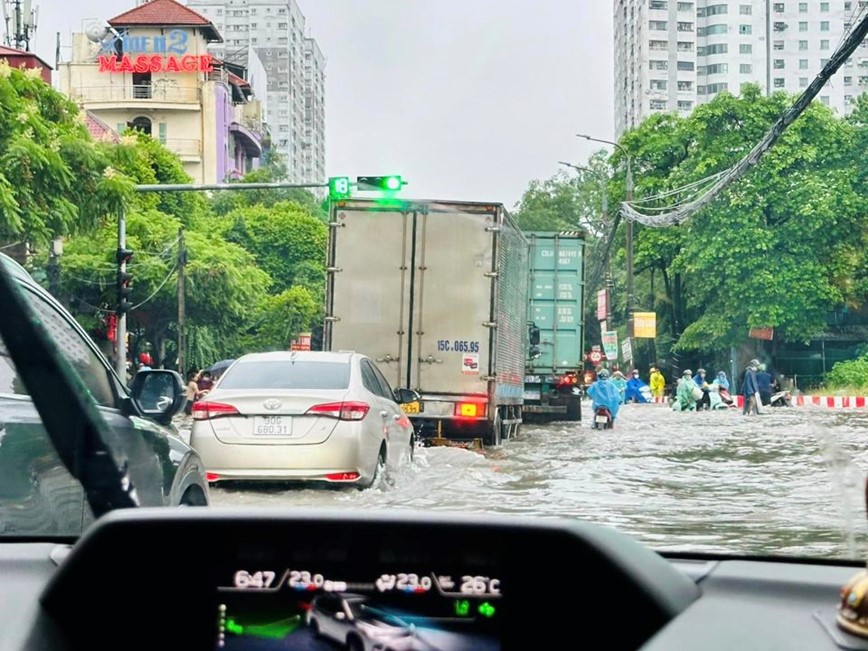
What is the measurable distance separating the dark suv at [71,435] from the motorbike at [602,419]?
6.30m

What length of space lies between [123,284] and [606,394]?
39.6 feet

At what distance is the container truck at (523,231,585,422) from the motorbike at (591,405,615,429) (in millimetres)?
7347

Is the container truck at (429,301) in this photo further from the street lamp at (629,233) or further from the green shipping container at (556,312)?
the street lamp at (629,233)

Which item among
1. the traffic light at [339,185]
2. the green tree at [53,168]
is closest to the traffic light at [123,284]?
the green tree at [53,168]

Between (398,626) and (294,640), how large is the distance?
0.53 feet

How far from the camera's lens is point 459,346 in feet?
47.0

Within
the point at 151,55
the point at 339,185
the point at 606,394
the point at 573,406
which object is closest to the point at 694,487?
the point at 339,185

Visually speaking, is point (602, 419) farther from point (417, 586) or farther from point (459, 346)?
point (417, 586)

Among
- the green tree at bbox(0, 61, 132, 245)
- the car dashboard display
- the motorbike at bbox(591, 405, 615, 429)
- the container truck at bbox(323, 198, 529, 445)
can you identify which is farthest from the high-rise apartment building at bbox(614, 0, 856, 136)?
the container truck at bbox(323, 198, 529, 445)

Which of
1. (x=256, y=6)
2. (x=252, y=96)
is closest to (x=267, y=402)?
(x=252, y=96)

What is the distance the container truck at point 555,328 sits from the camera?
21172 millimetres

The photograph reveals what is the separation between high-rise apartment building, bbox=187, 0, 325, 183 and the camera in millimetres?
3117

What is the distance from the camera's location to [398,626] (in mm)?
1840

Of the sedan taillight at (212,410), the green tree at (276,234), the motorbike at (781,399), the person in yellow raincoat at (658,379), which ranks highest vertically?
the green tree at (276,234)
